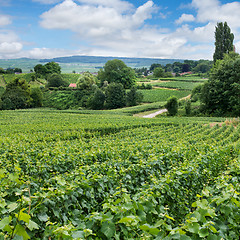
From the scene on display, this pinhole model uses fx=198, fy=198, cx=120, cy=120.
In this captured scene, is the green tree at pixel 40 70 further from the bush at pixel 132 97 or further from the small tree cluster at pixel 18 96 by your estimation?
the bush at pixel 132 97

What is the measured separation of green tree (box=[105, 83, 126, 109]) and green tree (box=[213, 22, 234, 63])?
27395 mm

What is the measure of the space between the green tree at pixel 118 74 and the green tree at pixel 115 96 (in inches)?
656

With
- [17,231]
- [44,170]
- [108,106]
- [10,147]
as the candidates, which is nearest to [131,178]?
[44,170]

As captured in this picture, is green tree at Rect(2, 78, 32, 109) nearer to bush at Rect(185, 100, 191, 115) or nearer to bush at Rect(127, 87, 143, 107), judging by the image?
bush at Rect(127, 87, 143, 107)

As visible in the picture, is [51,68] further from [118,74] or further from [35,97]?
[35,97]

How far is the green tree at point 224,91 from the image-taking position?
34.9m

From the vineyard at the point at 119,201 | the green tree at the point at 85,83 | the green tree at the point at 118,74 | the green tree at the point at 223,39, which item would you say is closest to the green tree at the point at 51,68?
the green tree at the point at 118,74

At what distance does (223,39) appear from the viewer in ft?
170

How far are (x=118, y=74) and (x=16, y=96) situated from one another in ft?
118

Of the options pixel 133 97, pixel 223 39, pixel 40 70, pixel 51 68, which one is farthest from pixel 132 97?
pixel 40 70

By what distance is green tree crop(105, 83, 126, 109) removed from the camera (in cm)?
5656

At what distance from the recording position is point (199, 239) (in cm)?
283

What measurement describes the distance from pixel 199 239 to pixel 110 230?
50.7 inches

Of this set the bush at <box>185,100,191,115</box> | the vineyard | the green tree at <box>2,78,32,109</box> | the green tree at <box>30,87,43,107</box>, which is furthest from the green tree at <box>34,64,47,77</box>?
the vineyard
